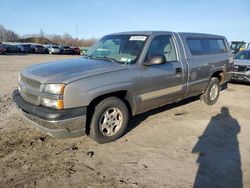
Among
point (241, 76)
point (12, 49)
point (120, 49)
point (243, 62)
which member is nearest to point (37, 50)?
point (12, 49)

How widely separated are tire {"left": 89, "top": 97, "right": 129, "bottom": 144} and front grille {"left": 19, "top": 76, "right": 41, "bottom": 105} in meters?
0.94

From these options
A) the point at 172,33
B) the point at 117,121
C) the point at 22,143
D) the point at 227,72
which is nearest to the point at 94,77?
the point at 117,121

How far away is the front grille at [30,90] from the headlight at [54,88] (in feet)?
0.71

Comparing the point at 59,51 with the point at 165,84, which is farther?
the point at 59,51

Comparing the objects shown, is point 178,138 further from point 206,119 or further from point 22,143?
point 22,143

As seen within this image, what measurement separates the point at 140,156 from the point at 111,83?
1.25 m

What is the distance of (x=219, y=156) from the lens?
3.93 meters

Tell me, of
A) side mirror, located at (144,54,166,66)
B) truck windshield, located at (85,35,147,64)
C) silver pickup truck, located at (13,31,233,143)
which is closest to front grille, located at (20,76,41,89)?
silver pickup truck, located at (13,31,233,143)

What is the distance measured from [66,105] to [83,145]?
3.16ft

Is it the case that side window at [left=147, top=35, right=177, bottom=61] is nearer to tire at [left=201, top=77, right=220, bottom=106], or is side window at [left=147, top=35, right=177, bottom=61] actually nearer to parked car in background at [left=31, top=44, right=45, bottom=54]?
tire at [left=201, top=77, right=220, bottom=106]

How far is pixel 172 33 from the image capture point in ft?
17.8

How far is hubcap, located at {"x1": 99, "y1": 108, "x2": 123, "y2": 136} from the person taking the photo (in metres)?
4.18

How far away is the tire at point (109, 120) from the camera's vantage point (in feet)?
13.2

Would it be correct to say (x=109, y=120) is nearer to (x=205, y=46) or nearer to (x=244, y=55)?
(x=205, y=46)
